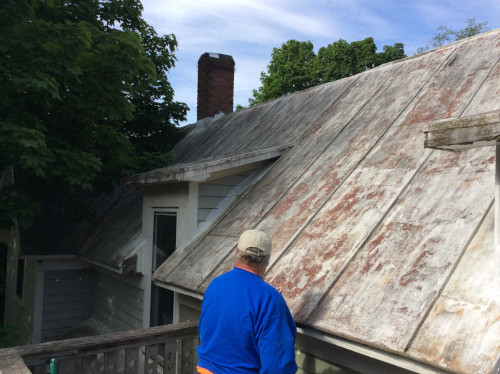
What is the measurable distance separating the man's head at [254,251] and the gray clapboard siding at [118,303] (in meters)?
5.19

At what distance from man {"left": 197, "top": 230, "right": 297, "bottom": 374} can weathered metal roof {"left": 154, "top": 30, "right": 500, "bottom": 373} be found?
0.53 m

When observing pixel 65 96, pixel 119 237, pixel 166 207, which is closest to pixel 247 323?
pixel 166 207

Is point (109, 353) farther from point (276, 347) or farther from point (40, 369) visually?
point (276, 347)

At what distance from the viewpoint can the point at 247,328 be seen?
251 cm

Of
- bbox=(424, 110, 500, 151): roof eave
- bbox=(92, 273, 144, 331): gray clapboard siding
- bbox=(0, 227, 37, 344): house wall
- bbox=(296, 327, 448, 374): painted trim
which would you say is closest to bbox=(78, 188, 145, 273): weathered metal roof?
bbox=(92, 273, 144, 331): gray clapboard siding

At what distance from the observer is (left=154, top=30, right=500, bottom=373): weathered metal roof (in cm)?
248

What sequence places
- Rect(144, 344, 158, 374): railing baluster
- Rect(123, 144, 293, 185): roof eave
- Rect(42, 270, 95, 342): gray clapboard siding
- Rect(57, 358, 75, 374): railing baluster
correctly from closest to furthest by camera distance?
Rect(57, 358, 75, 374): railing baluster, Rect(144, 344, 158, 374): railing baluster, Rect(123, 144, 293, 185): roof eave, Rect(42, 270, 95, 342): gray clapboard siding

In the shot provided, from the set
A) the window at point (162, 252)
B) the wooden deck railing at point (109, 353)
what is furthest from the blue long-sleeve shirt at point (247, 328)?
the window at point (162, 252)

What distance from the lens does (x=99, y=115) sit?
7.89 metres

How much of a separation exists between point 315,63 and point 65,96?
22.8 m

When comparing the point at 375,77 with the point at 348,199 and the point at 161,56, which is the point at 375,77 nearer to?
the point at 348,199

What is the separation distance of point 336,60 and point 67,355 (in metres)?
26.2

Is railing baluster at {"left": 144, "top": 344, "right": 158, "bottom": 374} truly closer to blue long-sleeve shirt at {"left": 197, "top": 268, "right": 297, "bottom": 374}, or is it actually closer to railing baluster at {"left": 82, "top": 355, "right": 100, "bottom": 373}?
railing baluster at {"left": 82, "top": 355, "right": 100, "bottom": 373}

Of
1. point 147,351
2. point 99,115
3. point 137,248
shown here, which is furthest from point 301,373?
point 99,115
